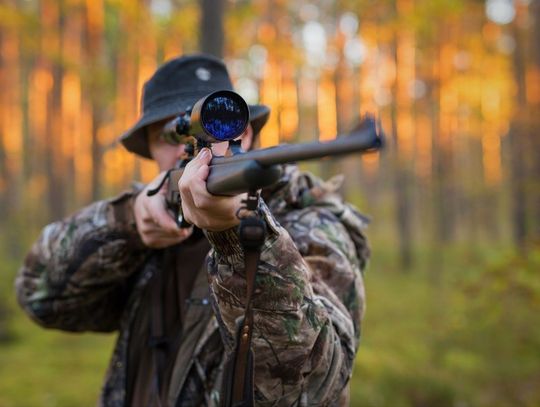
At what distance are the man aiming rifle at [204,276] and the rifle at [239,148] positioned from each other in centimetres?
1

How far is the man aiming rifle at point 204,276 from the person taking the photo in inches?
54.7

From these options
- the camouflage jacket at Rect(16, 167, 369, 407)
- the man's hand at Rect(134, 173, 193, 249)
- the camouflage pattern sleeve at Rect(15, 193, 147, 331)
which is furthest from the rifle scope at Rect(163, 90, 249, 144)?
the camouflage pattern sleeve at Rect(15, 193, 147, 331)

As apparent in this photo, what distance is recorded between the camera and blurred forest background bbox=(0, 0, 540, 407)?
21.6 feet

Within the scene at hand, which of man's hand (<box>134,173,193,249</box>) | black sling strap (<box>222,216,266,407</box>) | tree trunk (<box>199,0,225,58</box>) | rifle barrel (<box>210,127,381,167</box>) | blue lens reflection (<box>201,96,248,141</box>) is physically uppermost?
tree trunk (<box>199,0,225,58</box>)

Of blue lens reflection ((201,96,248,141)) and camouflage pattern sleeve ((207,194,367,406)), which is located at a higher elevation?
blue lens reflection ((201,96,248,141))

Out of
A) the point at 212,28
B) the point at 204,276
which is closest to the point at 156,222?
the point at 204,276

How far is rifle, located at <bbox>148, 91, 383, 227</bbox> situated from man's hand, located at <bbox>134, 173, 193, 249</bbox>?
291 mm

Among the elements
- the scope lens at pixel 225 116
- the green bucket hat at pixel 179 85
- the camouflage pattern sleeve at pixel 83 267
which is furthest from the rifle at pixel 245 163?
the camouflage pattern sleeve at pixel 83 267

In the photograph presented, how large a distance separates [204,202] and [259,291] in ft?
0.93

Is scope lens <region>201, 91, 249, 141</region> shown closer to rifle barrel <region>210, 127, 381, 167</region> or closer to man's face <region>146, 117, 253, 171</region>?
rifle barrel <region>210, 127, 381, 167</region>

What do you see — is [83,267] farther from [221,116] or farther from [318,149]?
[318,149]

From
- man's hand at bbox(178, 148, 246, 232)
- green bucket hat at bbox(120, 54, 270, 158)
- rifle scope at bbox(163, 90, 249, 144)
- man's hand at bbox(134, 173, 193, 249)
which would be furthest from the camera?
green bucket hat at bbox(120, 54, 270, 158)

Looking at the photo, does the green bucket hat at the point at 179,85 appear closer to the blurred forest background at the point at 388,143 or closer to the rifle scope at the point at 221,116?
the rifle scope at the point at 221,116

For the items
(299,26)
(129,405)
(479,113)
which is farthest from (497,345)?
(299,26)
